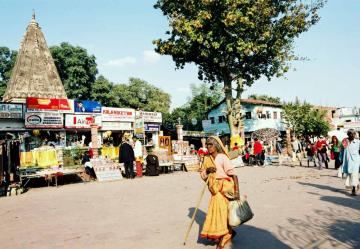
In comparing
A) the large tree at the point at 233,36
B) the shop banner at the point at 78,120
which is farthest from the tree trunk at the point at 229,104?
the shop banner at the point at 78,120

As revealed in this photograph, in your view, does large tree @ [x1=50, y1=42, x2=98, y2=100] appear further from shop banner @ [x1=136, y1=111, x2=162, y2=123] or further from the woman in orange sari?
the woman in orange sari

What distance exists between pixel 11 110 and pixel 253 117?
1514 inches

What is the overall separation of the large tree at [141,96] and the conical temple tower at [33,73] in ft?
65.6

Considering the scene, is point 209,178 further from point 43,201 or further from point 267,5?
point 267,5

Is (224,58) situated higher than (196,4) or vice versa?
(196,4)

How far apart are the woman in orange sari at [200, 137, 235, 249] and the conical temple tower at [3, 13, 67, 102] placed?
91.5 ft

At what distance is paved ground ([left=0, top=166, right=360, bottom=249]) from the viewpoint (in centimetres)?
588

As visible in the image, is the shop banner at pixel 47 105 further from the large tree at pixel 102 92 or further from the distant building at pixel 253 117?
the distant building at pixel 253 117

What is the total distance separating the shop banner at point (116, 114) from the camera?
3108cm

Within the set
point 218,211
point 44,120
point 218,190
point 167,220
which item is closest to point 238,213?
point 218,211

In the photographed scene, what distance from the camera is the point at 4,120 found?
24.5 metres

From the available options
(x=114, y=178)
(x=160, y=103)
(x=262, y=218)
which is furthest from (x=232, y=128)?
(x=160, y=103)

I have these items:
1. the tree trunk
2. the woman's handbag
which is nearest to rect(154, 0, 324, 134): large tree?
the tree trunk

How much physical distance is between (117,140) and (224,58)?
12.3 m
